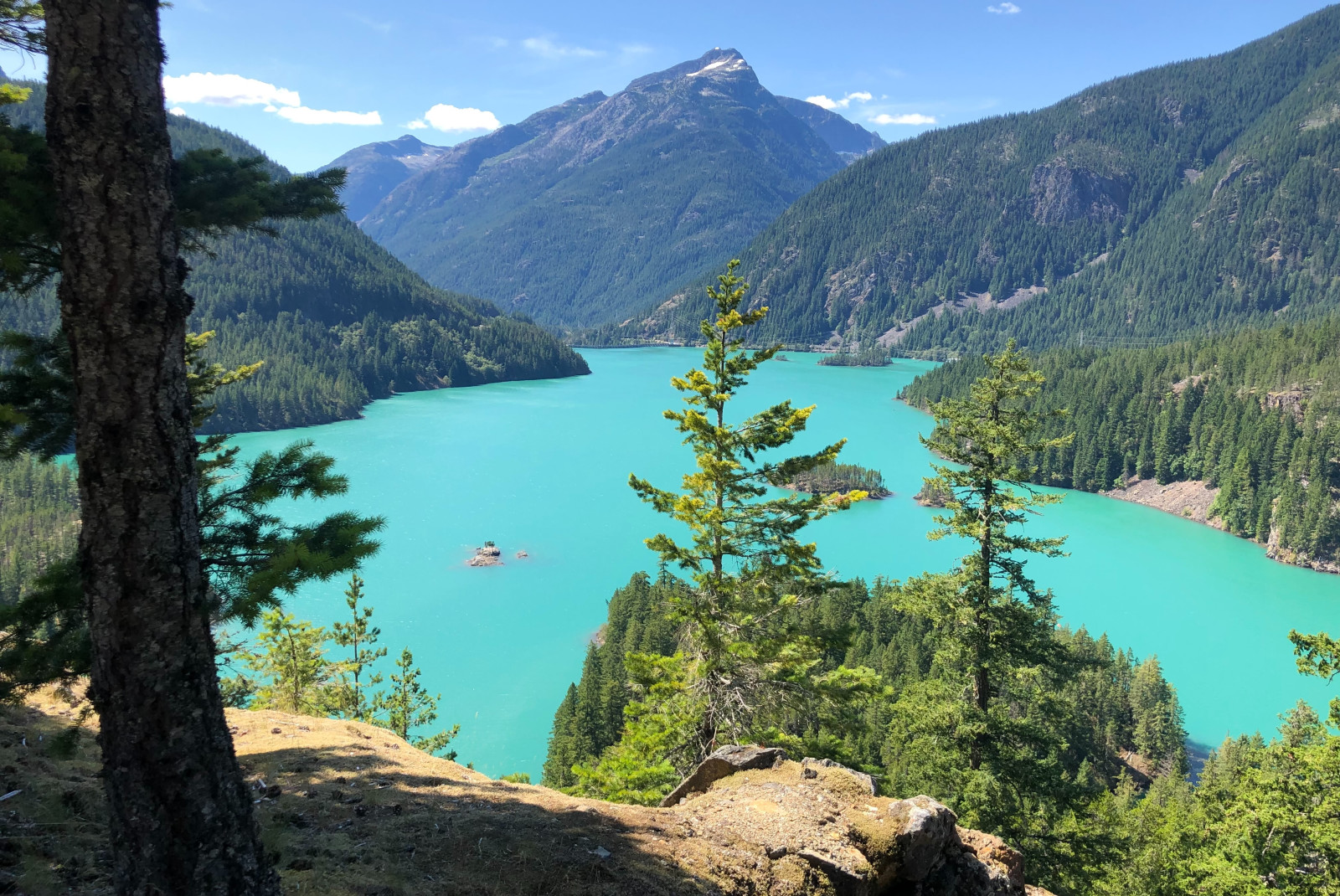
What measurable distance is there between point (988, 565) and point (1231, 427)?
98860 mm

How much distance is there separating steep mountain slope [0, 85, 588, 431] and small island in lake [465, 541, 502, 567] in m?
74.5

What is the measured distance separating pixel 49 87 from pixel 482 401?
141 metres

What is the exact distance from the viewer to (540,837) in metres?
6.30

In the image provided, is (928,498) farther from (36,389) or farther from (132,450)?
(132,450)

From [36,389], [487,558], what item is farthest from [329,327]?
[36,389]

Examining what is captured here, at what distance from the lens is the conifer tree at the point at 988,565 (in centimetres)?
1314

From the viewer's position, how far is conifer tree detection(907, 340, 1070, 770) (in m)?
13.1

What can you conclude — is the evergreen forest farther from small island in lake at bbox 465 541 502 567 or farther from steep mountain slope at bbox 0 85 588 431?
steep mountain slope at bbox 0 85 588 431

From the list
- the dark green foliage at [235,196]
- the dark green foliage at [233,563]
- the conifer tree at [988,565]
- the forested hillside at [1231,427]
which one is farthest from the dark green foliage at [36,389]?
the forested hillside at [1231,427]

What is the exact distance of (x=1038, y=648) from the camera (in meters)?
13.2

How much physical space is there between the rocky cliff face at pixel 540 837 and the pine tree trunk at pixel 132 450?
145cm

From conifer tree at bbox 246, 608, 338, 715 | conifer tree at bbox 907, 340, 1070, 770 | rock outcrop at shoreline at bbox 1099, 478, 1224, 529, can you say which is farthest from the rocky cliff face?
rock outcrop at shoreline at bbox 1099, 478, 1224, 529

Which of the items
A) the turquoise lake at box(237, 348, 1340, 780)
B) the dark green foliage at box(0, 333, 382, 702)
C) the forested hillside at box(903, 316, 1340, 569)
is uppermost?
the dark green foliage at box(0, 333, 382, 702)

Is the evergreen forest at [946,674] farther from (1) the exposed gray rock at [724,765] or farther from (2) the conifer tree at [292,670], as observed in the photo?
(2) the conifer tree at [292,670]
